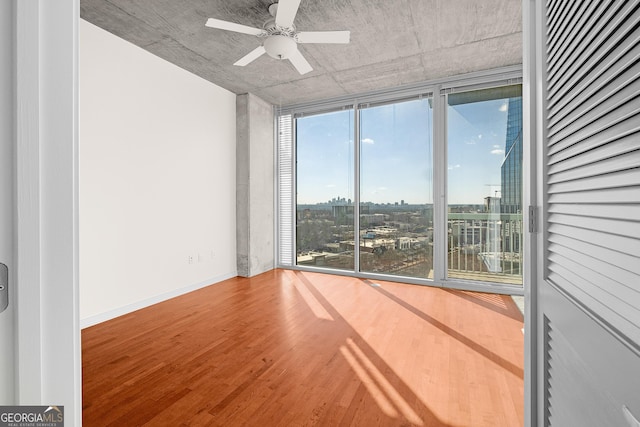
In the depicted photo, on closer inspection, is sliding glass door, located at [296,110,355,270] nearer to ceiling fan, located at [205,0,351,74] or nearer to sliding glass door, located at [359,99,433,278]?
sliding glass door, located at [359,99,433,278]

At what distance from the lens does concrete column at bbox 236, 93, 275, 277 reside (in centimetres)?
473

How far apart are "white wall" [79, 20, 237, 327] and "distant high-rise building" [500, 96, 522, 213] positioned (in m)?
3.83

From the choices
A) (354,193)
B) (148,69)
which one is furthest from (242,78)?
(354,193)

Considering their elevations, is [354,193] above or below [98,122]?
below

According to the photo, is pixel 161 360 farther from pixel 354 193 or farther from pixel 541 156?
pixel 354 193

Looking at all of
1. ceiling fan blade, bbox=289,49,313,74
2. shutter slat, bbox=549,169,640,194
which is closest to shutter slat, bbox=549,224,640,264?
shutter slat, bbox=549,169,640,194

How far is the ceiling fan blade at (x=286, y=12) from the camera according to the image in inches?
83.6

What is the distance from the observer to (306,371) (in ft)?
6.91

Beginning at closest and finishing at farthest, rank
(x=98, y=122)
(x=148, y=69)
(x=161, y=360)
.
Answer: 1. (x=161, y=360)
2. (x=98, y=122)
3. (x=148, y=69)

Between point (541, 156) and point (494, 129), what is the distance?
3405 mm

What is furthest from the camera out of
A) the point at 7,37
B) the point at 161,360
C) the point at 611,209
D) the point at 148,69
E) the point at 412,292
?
the point at 412,292

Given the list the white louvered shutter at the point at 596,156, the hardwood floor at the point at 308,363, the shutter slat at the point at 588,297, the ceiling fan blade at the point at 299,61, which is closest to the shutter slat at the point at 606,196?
the white louvered shutter at the point at 596,156

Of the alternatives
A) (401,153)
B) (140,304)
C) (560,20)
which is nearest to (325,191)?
(401,153)

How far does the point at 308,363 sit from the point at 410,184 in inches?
119
